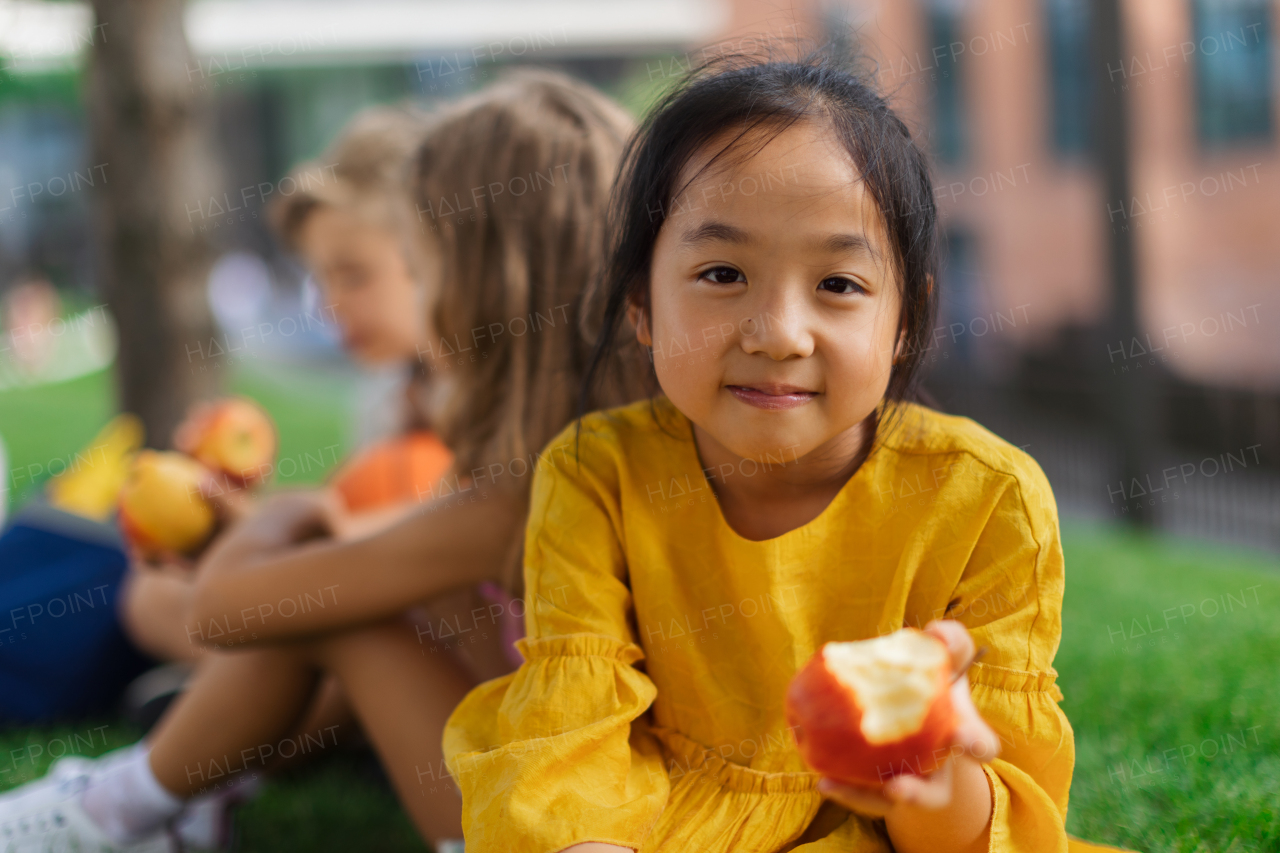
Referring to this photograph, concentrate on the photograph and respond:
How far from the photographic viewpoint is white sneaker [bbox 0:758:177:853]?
1.92m

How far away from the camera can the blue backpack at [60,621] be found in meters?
2.76

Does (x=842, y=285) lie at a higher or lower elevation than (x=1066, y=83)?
higher

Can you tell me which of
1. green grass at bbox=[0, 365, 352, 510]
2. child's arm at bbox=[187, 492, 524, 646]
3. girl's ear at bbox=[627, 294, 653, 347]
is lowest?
green grass at bbox=[0, 365, 352, 510]

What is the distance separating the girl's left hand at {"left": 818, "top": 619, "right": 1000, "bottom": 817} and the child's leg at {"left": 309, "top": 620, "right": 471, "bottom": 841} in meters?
0.80

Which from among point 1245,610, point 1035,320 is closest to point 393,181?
point 1245,610

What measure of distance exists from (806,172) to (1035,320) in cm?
1353

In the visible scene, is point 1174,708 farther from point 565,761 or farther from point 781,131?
point 781,131

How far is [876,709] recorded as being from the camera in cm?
107

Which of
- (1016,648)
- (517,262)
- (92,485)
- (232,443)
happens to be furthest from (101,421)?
(1016,648)

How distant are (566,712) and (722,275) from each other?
58 cm

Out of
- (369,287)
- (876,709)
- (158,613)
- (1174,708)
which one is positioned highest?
(369,287)

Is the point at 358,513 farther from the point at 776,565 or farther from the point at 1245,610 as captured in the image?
the point at 1245,610

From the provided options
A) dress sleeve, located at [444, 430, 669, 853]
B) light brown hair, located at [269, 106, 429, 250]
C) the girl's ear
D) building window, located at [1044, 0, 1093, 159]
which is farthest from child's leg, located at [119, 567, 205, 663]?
building window, located at [1044, 0, 1093, 159]

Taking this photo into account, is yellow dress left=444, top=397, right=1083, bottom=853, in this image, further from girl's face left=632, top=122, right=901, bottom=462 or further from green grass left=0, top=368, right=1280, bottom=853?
green grass left=0, top=368, right=1280, bottom=853
